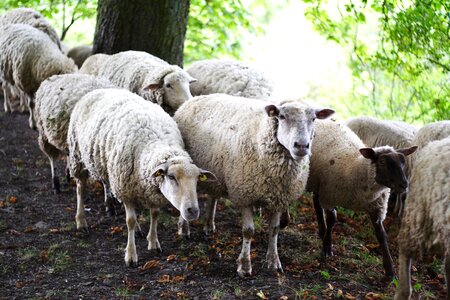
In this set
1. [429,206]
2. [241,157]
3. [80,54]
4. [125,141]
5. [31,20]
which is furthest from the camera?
[80,54]

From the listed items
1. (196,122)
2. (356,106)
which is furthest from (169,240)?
(356,106)

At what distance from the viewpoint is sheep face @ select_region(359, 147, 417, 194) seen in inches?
182

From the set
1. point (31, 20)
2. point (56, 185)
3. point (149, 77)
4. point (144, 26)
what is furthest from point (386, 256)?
point (31, 20)

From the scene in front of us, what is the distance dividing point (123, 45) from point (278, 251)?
13.4ft

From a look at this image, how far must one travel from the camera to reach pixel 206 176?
4.56 metres

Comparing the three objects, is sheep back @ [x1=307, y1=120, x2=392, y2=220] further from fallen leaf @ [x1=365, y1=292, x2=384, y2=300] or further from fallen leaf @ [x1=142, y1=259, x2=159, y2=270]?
fallen leaf @ [x1=142, y1=259, x2=159, y2=270]

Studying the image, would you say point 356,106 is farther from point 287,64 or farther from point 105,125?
point 287,64

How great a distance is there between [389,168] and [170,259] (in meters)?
2.12

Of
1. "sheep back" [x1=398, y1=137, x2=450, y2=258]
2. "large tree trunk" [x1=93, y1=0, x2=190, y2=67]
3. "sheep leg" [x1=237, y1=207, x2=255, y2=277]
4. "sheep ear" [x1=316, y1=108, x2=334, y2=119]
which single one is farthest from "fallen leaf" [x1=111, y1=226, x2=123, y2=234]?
"large tree trunk" [x1=93, y1=0, x2=190, y2=67]

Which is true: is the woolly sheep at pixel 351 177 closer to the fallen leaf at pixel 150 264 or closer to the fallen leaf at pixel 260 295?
the fallen leaf at pixel 260 295

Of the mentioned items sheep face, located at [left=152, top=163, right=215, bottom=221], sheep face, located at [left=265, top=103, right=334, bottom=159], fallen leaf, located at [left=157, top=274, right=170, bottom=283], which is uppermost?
sheep face, located at [left=265, top=103, right=334, bottom=159]

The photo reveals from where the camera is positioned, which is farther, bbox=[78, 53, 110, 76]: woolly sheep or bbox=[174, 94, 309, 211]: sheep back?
bbox=[78, 53, 110, 76]: woolly sheep

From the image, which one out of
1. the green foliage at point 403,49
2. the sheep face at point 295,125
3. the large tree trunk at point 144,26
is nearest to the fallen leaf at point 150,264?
the sheep face at point 295,125

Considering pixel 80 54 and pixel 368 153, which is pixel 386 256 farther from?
pixel 80 54
